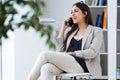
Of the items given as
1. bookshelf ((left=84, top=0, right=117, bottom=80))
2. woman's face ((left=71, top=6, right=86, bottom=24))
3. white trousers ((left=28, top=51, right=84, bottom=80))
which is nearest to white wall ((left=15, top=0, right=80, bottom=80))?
bookshelf ((left=84, top=0, right=117, bottom=80))

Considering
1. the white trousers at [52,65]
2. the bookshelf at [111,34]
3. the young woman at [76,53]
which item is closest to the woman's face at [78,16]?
the young woman at [76,53]

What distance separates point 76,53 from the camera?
2977mm

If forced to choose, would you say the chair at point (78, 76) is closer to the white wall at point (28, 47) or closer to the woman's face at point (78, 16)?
the woman's face at point (78, 16)

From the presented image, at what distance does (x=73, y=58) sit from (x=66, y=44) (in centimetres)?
33

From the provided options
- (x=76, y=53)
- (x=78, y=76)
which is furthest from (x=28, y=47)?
(x=78, y=76)

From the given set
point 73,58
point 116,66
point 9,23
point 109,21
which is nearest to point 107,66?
point 116,66

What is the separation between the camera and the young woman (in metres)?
2.85

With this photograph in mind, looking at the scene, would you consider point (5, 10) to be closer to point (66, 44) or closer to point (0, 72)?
point (66, 44)

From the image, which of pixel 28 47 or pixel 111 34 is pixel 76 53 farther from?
pixel 28 47

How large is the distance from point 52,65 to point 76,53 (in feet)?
0.88

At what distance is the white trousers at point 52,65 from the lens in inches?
111

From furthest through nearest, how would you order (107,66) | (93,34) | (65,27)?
(107,66)
(65,27)
(93,34)

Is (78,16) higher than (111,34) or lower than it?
higher

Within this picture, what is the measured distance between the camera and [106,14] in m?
3.95
